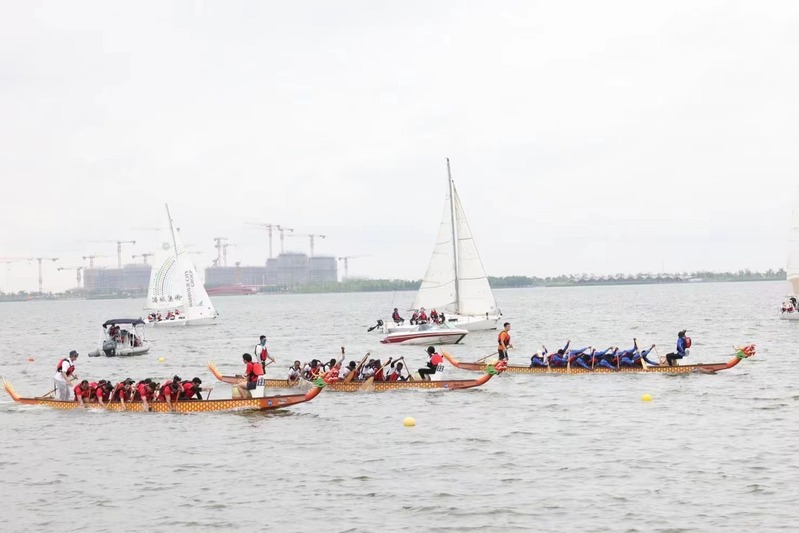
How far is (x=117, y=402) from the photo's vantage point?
1387 inches

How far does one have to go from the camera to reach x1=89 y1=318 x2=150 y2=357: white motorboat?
65.9 m

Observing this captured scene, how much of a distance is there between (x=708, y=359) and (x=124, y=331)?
3943 cm

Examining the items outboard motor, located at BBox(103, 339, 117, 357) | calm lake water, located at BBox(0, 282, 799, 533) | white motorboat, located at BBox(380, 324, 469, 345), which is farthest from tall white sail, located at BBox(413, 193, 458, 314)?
calm lake water, located at BBox(0, 282, 799, 533)

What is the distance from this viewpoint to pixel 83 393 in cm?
3581

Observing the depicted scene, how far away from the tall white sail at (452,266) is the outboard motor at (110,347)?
2158 centimetres

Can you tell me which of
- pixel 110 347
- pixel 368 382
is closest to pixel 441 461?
pixel 368 382

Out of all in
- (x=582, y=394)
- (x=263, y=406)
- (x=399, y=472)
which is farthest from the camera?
(x=582, y=394)

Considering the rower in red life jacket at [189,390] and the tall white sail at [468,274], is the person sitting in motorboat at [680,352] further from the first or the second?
the tall white sail at [468,274]

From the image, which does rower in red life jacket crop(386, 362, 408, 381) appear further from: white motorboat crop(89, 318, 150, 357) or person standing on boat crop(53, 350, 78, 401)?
white motorboat crop(89, 318, 150, 357)

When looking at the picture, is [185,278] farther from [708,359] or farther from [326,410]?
[326,410]

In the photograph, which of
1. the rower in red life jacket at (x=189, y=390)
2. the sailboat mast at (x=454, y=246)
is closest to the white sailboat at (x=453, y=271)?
the sailboat mast at (x=454, y=246)

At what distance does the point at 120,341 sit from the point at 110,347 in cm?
118

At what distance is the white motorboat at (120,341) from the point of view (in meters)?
65.9

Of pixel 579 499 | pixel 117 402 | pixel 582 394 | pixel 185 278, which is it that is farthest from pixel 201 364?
pixel 185 278
